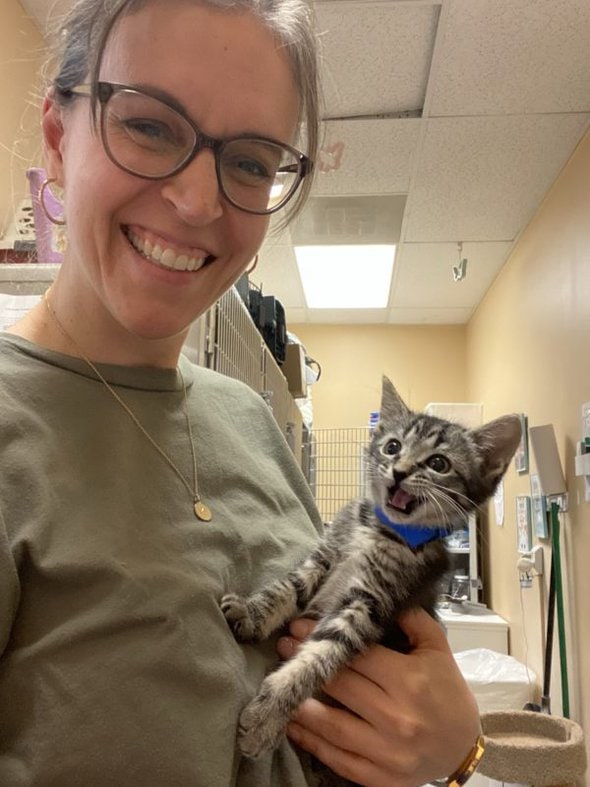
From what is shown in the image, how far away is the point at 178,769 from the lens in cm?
59

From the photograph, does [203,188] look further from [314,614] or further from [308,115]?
[314,614]

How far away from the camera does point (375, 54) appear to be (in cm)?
230

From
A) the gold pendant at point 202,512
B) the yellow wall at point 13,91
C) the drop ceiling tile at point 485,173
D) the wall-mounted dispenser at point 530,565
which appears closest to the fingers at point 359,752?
the gold pendant at point 202,512

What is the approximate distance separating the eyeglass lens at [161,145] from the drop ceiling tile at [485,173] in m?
2.19

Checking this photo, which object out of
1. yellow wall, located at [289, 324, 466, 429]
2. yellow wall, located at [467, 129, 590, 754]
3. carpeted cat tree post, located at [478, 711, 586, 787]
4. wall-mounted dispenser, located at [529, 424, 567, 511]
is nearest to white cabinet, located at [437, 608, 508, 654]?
yellow wall, located at [467, 129, 590, 754]

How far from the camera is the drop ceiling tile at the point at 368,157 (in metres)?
2.71

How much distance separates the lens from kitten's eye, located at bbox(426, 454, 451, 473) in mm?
1206

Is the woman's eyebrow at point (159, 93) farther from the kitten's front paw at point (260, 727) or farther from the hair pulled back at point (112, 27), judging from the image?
the kitten's front paw at point (260, 727)

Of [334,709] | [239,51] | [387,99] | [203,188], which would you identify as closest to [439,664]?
[334,709]

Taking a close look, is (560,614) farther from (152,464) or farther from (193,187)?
(193,187)

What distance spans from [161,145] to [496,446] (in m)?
0.84

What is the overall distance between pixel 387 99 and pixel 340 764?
95.3 inches

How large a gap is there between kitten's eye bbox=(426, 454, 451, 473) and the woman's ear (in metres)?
0.77

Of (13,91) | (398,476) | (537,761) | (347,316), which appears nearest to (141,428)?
(398,476)
